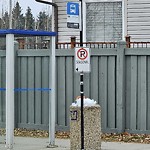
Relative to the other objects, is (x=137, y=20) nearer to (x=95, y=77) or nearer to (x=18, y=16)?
(x=95, y=77)

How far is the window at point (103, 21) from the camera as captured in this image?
17859mm

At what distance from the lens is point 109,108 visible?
13.2m

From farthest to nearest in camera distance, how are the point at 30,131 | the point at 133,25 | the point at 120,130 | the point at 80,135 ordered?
1. the point at 133,25
2. the point at 30,131
3. the point at 120,130
4. the point at 80,135

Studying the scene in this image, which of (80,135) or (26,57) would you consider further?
(26,57)

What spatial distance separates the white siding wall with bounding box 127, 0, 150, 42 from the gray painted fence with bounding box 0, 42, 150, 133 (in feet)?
15.1

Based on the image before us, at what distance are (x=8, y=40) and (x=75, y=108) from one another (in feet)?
6.71

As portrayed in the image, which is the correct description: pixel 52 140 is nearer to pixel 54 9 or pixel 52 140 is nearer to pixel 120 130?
pixel 120 130

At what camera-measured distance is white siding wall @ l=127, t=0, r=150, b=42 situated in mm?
17375

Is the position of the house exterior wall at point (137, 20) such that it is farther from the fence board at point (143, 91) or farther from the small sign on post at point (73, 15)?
the small sign on post at point (73, 15)

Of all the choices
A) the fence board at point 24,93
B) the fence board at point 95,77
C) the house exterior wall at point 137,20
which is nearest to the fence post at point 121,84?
the fence board at point 95,77

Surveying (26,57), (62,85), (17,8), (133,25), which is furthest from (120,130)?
(17,8)

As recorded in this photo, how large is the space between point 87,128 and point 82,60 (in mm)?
1596

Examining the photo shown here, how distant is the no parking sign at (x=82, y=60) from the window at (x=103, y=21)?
8034 millimetres

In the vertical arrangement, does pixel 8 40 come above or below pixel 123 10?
below
